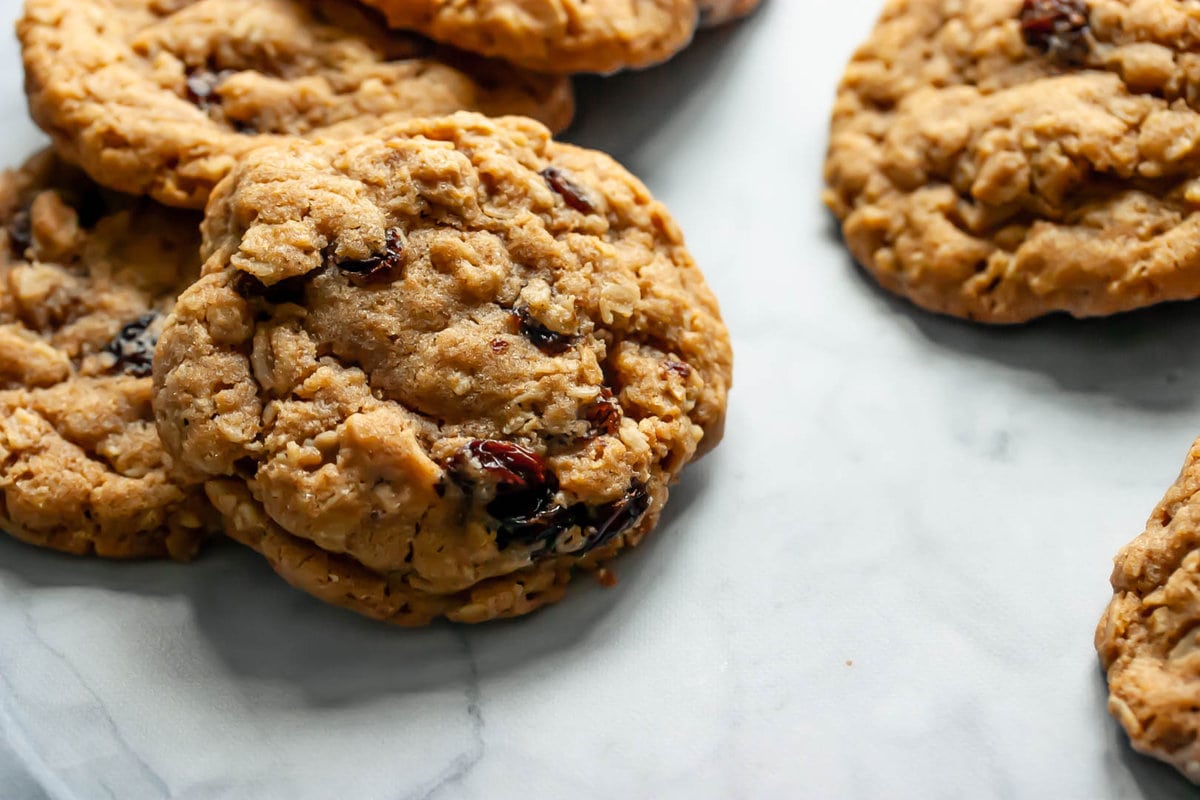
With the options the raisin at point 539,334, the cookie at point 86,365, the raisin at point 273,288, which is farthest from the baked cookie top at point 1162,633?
the cookie at point 86,365

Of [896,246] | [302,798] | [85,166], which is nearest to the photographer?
[302,798]

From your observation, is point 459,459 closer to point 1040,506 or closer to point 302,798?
point 302,798

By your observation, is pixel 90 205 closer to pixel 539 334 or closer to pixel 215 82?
pixel 215 82

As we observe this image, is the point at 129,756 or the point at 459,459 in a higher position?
the point at 459,459

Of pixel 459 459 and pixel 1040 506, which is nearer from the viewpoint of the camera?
pixel 459 459

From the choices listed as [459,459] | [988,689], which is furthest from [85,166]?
[988,689]

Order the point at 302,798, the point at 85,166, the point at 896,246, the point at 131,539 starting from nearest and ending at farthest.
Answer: the point at 302,798 → the point at 131,539 → the point at 85,166 → the point at 896,246

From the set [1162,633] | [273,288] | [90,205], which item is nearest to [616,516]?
[273,288]

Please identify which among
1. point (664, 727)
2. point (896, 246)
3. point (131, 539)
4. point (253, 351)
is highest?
point (253, 351)

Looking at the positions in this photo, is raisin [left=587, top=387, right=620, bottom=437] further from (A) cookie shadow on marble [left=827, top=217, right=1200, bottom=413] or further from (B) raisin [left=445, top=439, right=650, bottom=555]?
(A) cookie shadow on marble [left=827, top=217, right=1200, bottom=413]

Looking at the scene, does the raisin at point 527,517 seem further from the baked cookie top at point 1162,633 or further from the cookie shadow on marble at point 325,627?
the baked cookie top at point 1162,633
